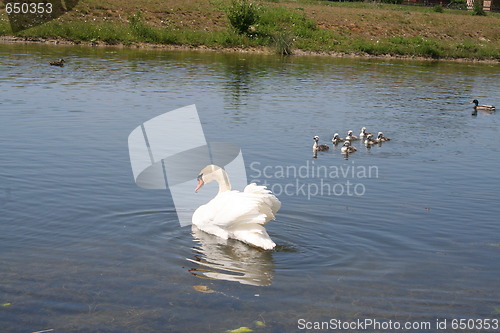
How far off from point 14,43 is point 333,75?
22.9 m

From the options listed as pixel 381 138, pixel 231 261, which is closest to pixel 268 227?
pixel 231 261

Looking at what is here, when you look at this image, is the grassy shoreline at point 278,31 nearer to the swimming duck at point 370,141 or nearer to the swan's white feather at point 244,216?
the swimming duck at point 370,141

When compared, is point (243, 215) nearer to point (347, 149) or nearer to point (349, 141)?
point (347, 149)

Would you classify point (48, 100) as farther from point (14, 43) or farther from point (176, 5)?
point (176, 5)

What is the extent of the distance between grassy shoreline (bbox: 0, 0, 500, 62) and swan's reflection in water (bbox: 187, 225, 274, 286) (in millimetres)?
43595

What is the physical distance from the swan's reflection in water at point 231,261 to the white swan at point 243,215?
0.50ft

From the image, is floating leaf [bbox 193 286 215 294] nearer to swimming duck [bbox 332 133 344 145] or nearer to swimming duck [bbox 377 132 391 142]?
swimming duck [bbox 332 133 344 145]

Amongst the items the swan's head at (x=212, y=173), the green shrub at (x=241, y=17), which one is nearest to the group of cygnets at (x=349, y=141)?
the swan's head at (x=212, y=173)

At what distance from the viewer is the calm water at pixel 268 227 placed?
8.87 m

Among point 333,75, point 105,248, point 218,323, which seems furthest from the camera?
point 333,75

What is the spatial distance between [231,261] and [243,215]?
31.7 inches

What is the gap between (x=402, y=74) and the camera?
148 feet

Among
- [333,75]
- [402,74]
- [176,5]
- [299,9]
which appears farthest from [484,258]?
[299,9]

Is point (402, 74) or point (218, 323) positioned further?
point (402, 74)
